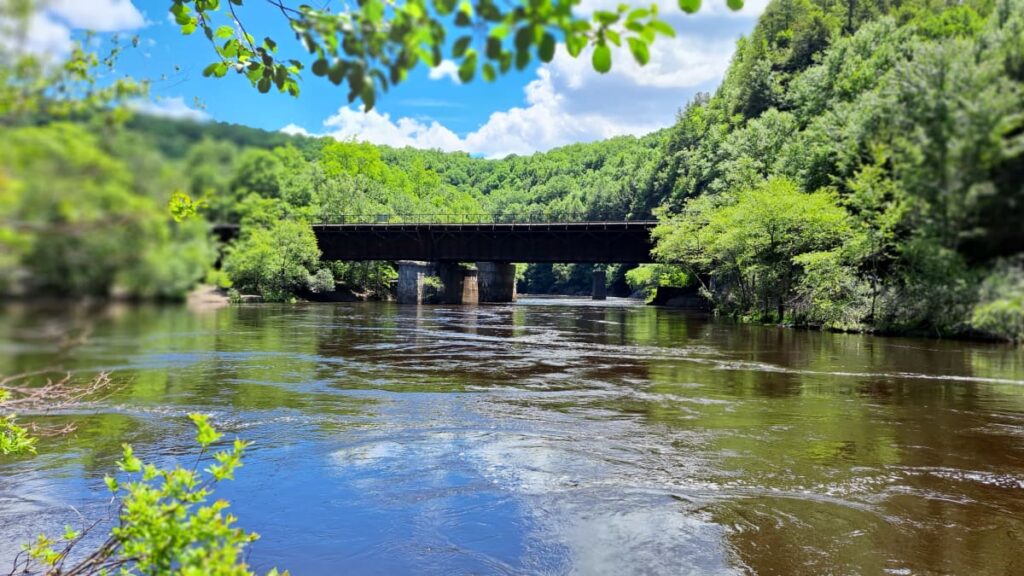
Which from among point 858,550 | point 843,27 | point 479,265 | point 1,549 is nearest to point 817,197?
point 858,550

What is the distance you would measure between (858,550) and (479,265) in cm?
9075

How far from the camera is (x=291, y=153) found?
111 inches

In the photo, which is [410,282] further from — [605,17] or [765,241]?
[605,17]

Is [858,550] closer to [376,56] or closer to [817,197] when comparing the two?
[376,56]

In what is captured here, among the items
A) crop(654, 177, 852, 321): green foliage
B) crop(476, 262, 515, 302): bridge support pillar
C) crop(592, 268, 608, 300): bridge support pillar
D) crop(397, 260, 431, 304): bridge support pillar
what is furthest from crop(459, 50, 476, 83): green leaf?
crop(592, 268, 608, 300): bridge support pillar

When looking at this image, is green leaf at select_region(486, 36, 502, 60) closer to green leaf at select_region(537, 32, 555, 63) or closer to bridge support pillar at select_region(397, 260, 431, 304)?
green leaf at select_region(537, 32, 555, 63)

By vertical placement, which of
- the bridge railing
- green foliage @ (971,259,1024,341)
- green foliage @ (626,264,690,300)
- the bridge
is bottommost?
green foliage @ (971,259,1024,341)

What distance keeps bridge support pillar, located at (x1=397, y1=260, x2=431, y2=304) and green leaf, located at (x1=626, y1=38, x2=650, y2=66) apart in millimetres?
72756

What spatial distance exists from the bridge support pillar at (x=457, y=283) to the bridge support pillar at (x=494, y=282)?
4342 mm

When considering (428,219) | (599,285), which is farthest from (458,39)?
(599,285)

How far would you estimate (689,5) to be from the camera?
2436mm

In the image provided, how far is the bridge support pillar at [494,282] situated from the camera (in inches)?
3784

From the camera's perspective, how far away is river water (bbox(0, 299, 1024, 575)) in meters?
7.35

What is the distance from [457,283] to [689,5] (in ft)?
268
